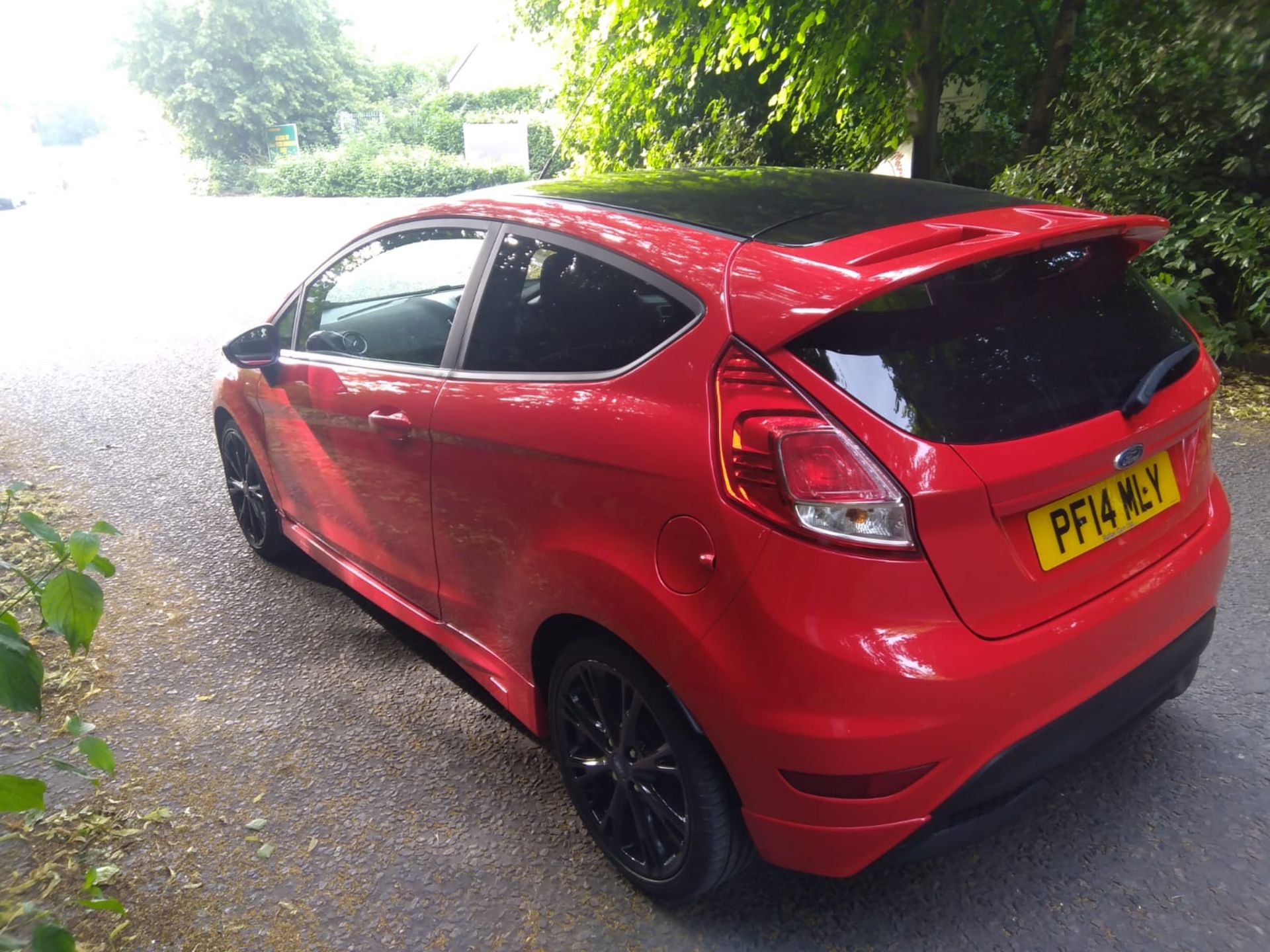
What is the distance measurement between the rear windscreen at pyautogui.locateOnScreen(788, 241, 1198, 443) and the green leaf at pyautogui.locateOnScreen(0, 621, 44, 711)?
176 centimetres

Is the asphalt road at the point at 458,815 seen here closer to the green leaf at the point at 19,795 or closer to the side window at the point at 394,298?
the green leaf at the point at 19,795

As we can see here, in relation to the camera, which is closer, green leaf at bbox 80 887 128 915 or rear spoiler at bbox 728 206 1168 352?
rear spoiler at bbox 728 206 1168 352

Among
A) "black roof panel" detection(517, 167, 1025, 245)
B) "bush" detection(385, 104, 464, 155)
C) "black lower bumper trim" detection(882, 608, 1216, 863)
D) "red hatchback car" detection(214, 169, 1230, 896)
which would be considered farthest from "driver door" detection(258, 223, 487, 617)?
"bush" detection(385, 104, 464, 155)

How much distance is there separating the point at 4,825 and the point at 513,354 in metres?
1.98

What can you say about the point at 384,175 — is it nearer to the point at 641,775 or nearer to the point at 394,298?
the point at 394,298

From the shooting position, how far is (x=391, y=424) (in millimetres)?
2924

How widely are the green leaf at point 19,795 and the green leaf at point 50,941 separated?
9.1 inches

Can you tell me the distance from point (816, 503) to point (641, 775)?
34.0 inches

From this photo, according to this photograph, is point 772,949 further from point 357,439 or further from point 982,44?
point 982,44

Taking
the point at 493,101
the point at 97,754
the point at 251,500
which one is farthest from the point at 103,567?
the point at 493,101

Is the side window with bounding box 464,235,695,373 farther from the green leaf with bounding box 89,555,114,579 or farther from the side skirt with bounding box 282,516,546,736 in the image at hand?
the green leaf with bounding box 89,555,114,579

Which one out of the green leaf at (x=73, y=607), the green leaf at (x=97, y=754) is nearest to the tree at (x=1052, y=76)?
the green leaf at (x=73, y=607)

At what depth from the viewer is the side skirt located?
266cm

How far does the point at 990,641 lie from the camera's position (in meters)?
1.87
